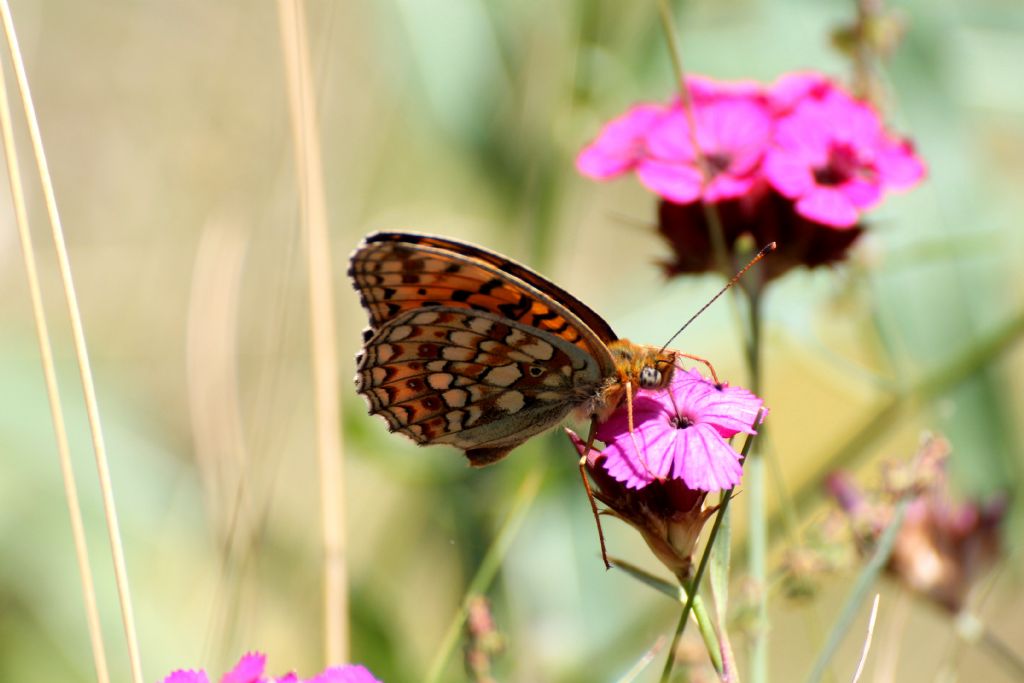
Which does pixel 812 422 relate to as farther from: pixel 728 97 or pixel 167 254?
pixel 167 254

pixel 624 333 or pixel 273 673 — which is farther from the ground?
pixel 624 333

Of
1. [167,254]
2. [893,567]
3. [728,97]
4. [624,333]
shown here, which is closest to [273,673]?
[624,333]

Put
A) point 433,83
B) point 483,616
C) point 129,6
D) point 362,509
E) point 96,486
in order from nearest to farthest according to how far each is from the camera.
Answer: point 483,616
point 96,486
point 433,83
point 362,509
point 129,6

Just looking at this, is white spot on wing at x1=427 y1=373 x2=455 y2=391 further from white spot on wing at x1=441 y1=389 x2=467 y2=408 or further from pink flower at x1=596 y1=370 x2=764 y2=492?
pink flower at x1=596 y1=370 x2=764 y2=492

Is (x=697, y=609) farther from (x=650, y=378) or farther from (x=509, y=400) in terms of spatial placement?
(x=509, y=400)

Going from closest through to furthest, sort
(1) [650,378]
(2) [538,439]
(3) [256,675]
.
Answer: (3) [256,675]
(1) [650,378]
(2) [538,439]

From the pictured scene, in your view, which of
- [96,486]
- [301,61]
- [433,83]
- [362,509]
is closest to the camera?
[301,61]

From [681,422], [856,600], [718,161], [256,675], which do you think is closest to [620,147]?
[718,161]
